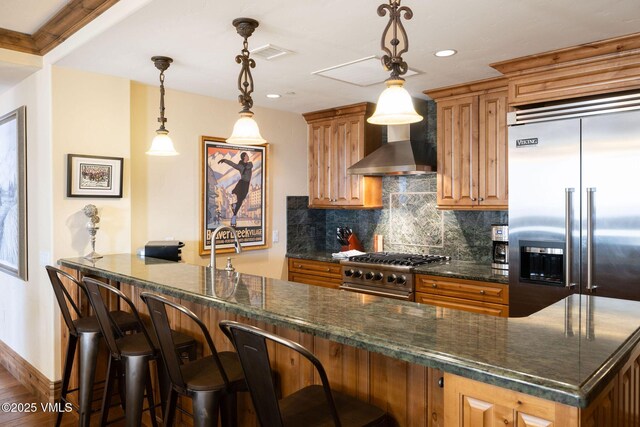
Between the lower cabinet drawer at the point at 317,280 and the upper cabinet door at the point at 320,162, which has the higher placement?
the upper cabinet door at the point at 320,162

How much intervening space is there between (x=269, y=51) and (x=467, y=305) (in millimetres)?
2319

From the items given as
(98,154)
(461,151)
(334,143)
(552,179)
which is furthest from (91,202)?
(552,179)

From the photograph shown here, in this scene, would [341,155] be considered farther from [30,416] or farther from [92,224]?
[30,416]

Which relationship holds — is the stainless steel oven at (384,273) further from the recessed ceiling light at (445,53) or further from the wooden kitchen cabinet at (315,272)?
the recessed ceiling light at (445,53)

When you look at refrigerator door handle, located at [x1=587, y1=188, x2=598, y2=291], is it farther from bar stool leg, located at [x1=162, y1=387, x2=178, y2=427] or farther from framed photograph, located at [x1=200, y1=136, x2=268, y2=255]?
framed photograph, located at [x1=200, y1=136, x2=268, y2=255]

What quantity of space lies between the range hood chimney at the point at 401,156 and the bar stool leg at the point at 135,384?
2.68m

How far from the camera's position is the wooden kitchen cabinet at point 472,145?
3.64 m

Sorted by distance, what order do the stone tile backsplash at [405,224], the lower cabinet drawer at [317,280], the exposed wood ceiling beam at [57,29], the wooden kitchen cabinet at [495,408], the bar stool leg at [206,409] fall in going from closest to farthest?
the wooden kitchen cabinet at [495,408], the bar stool leg at [206,409], the exposed wood ceiling beam at [57,29], the stone tile backsplash at [405,224], the lower cabinet drawer at [317,280]

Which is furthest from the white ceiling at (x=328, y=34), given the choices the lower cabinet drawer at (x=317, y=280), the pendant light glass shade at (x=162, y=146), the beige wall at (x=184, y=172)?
the lower cabinet drawer at (x=317, y=280)

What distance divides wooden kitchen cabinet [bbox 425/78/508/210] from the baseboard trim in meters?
3.31

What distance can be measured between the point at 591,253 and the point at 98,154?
3.38 m

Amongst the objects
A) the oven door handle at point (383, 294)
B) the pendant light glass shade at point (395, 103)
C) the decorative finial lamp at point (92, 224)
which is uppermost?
the pendant light glass shade at point (395, 103)

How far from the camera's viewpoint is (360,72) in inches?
136

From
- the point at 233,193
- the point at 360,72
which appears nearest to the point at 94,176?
the point at 233,193
